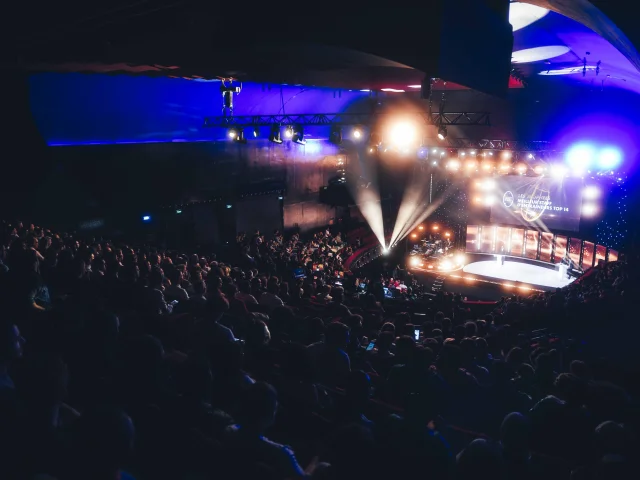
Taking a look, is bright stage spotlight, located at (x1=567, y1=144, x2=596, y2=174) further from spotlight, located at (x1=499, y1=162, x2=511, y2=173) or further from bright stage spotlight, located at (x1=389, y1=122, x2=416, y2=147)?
bright stage spotlight, located at (x1=389, y1=122, x2=416, y2=147)

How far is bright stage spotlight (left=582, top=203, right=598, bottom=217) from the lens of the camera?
17.1 meters

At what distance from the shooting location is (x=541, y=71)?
33.1 ft

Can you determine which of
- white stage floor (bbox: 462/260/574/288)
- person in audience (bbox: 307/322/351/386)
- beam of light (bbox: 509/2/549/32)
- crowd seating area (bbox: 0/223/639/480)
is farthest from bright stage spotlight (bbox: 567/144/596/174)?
person in audience (bbox: 307/322/351/386)

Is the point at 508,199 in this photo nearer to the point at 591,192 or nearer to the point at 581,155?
the point at 591,192

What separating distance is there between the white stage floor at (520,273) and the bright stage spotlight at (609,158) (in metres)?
5.75

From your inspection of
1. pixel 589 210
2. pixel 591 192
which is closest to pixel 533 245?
pixel 589 210

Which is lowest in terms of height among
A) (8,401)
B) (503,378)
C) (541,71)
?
(503,378)

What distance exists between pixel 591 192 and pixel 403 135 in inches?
342

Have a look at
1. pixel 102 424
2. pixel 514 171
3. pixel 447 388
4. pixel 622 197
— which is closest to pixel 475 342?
pixel 447 388

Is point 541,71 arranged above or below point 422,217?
above

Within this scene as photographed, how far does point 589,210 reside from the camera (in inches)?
682

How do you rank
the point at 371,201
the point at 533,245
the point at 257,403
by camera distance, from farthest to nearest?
1. the point at 371,201
2. the point at 533,245
3. the point at 257,403

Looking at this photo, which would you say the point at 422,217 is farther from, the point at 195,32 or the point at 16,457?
the point at 16,457

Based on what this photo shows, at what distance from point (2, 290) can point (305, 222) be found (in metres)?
16.6
